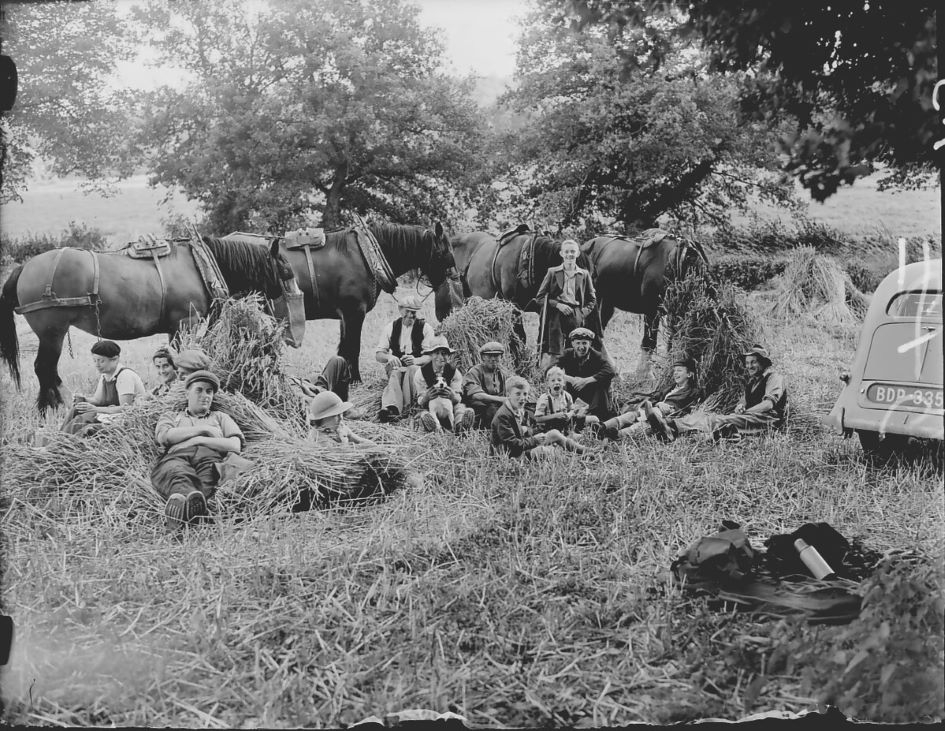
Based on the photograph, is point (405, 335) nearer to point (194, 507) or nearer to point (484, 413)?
point (484, 413)

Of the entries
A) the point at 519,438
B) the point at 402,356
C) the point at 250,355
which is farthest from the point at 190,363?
the point at 519,438

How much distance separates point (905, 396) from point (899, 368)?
0.17 meters

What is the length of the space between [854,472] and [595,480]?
136 centimetres

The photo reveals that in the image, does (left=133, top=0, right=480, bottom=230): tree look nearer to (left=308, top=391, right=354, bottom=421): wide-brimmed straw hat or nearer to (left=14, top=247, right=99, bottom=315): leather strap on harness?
(left=14, top=247, right=99, bottom=315): leather strap on harness

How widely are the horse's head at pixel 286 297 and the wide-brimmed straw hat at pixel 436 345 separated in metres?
0.88

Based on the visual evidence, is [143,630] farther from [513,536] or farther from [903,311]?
[903,311]

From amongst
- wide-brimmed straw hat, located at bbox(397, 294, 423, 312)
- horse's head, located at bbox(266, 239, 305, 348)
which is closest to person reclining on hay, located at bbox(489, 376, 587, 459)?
→ wide-brimmed straw hat, located at bbox(397, 294, 423, 312)

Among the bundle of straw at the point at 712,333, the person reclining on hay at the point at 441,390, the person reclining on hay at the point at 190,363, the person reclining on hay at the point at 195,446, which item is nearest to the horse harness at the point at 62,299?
the person reclining on hay at the point at 190,363

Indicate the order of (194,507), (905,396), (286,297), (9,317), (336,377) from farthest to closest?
(286,297)
(336,377)
(9,317)
(194,507)
(905,396)

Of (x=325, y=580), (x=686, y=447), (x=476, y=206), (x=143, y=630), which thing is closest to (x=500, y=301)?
(x=476, y=206)

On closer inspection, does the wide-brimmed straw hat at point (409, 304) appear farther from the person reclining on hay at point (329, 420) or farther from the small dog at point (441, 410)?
the person reclining on hay at point (329, 420)

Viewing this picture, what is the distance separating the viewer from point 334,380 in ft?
17.8

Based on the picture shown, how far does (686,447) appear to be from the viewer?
16.4ft

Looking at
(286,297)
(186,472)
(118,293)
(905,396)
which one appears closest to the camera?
(905,396)
